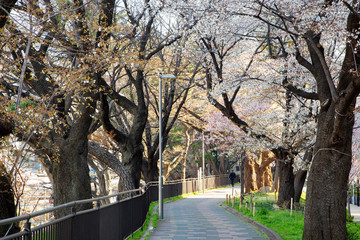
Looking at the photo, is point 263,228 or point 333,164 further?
point 263,228

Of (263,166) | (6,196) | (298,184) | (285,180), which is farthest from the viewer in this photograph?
(263,166)

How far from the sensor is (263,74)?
21.0 m

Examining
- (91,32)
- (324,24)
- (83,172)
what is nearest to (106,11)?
(91,32)

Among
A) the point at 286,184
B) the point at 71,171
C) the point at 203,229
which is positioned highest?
the point at 71,171

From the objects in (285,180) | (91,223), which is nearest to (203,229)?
(285,180)

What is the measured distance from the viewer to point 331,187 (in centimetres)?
1051

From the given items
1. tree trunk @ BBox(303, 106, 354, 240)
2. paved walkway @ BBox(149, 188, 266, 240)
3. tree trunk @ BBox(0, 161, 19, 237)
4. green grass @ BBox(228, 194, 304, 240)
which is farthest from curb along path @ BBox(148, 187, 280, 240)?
tree trunk @ BBox(0, 161, 19, 237)

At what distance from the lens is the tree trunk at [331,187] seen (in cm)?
1044

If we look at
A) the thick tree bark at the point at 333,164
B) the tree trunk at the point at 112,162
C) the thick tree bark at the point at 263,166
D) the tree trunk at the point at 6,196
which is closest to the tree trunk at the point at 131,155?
the tree trunk at the point at 112,162

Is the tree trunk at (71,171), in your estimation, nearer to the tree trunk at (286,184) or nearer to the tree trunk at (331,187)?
the tree trunk at (331,187)

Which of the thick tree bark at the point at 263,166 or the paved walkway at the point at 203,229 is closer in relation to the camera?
the paved walkway at the point at 203,229

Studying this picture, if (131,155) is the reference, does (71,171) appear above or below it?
below

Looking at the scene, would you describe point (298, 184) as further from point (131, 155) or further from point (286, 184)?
point (131, 155)

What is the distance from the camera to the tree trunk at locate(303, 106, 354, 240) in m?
10.4
